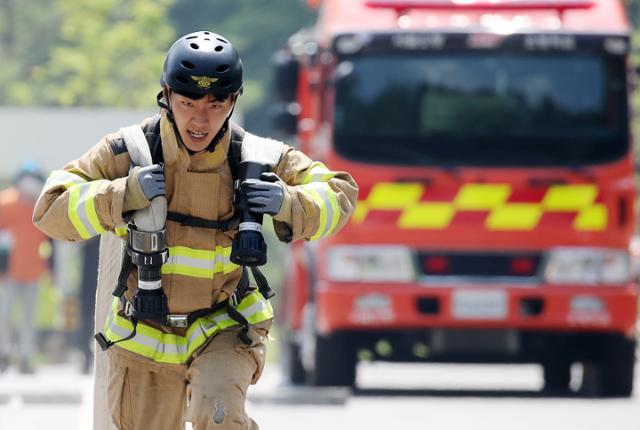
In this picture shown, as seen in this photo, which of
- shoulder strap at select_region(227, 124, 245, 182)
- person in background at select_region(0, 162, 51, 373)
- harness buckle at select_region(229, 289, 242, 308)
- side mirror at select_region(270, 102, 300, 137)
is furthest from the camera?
person in background at select_region(0, 162, 51, 373)

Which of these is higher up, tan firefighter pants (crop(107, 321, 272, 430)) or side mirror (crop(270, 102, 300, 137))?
side mirror (crop(270, 102, 300, 137))

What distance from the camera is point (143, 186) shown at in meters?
6.16

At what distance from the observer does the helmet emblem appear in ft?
20.4

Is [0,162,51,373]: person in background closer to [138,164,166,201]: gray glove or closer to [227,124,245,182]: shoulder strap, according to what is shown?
[227,124,245,182]: shoulder strap

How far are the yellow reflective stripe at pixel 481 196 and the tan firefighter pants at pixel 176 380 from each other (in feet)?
26.5

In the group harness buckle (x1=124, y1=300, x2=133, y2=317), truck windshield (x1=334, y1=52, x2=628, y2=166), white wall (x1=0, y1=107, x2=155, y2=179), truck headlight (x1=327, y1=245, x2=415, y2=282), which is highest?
white wall (x1=0, y1=107, x2=155, y2=179)

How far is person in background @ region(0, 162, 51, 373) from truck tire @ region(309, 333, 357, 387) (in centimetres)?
366

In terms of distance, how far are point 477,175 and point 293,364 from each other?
2953 millimetres

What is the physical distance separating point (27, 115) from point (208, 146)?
1703 cm

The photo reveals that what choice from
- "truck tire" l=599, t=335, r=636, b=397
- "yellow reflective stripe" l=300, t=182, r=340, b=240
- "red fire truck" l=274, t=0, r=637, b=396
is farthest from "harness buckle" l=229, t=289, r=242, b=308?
"truck tire" l=599, t=335, r=636, b=397

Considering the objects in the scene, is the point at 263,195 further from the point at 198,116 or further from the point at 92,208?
the point at 92,208

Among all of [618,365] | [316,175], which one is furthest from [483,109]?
[316,175]

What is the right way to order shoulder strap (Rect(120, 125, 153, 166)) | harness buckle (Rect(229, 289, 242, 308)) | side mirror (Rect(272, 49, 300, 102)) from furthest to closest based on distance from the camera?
1. side mirror (Rect(272, 49, 300, 102))
2. harness buckle (Rect(229, 289, 242, 308))
3. shoulder strap (Rect(120, 125, 153, 166))

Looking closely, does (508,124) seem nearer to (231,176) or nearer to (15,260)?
(15,260)
